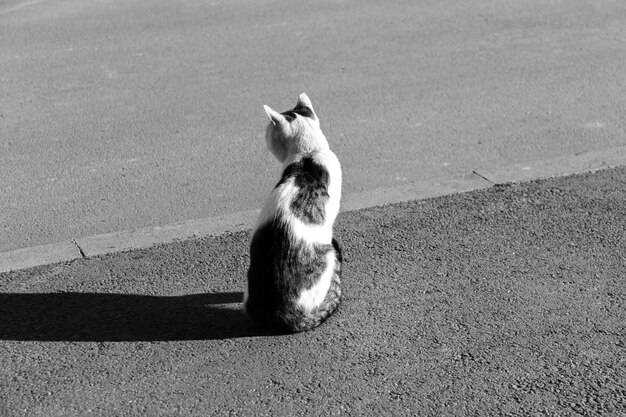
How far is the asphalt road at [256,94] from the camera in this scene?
272 inches

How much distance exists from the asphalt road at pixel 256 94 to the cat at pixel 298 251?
160cm

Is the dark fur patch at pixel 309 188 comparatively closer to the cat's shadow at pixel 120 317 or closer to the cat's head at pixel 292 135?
the cat's head at pixel 292 135

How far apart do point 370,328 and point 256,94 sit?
3942mm

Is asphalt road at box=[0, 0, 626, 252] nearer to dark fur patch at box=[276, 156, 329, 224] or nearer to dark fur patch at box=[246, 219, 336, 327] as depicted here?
dark fur patch at box=[276, 156, 329, 224]

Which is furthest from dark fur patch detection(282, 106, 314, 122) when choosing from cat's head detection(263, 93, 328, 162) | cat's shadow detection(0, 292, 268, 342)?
cat's shadow detection(0, 292, 268, 342)

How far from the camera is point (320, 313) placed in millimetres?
4930

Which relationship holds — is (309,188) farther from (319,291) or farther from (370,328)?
(370,328)

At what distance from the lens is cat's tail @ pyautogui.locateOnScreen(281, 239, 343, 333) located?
189 inches

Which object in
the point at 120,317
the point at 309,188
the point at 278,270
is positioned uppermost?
the point at 309,188

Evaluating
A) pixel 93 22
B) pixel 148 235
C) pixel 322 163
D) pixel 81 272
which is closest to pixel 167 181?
pixel 148 235

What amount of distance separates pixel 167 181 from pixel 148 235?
88cm

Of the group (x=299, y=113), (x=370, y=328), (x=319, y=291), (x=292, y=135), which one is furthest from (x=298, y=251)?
(x=299, y=113)

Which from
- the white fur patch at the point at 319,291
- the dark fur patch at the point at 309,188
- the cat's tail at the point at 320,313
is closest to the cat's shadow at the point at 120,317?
the cat's tail at the point at 320,313

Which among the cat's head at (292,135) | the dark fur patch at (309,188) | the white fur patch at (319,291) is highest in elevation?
the cat's head at (292,135)
